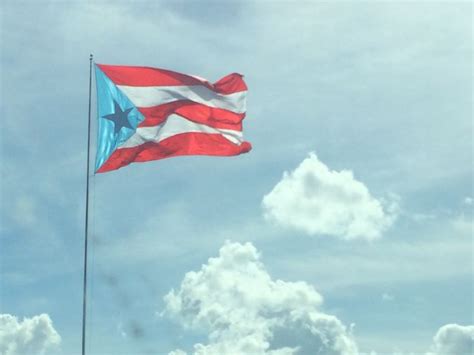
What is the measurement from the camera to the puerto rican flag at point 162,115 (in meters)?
59.6

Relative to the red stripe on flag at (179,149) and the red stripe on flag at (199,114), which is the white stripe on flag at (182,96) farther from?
the red stripe on flag at (179,149)

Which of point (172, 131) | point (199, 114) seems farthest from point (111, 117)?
point (199, 114)

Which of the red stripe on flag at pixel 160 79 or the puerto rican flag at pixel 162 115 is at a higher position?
the red stripe on flag at pixel 160 79

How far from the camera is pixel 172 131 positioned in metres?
62.3

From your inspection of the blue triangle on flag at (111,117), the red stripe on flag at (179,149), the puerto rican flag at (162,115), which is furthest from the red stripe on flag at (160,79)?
the red stripe on flag at (179,149)

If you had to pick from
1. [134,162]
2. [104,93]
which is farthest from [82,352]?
[104,93]

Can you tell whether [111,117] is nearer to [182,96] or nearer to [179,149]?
[179,149]

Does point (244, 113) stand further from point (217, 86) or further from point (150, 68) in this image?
point (150, 68)

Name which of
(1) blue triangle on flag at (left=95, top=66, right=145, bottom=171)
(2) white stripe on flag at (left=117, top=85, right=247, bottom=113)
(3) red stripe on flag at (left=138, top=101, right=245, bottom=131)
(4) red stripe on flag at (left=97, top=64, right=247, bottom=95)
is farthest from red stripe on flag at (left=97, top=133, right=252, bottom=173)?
(4) red stripe on flag at (left=97, top=64, right=247, bottom=95)

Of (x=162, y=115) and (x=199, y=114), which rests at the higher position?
(x=199, y=114)

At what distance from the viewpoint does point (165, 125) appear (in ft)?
204

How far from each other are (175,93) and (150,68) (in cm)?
223

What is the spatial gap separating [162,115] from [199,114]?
246cm

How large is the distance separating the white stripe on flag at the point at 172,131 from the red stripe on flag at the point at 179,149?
8.9 inches
